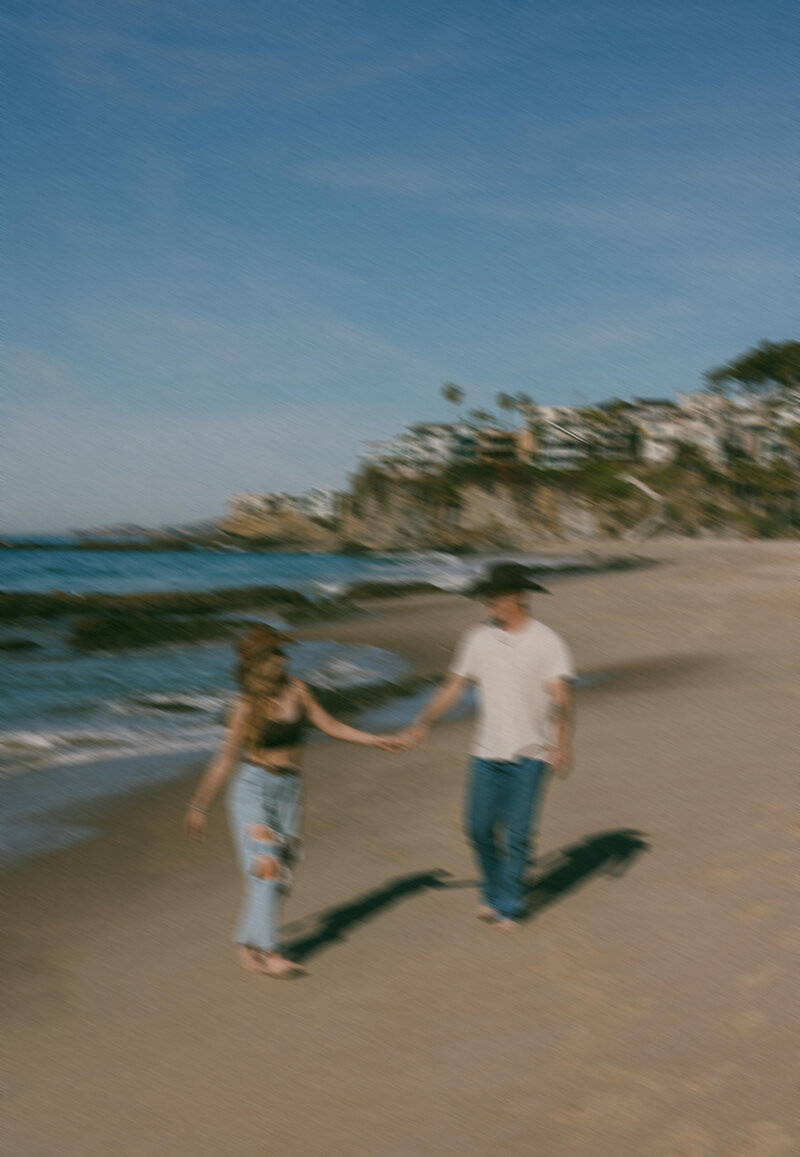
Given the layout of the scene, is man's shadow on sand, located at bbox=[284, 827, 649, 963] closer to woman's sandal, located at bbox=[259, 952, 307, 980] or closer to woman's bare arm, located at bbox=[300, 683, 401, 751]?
woman's sandal, located at bbox=[259, 952, 307, 980]

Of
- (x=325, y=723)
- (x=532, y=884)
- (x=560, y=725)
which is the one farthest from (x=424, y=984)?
(x=532, y=884)

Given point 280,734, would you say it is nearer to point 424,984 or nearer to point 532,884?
point 424,984

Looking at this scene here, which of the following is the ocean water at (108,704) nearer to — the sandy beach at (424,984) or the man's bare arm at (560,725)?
the sandy beach at (424,984)

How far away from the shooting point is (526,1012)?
455 centimetres

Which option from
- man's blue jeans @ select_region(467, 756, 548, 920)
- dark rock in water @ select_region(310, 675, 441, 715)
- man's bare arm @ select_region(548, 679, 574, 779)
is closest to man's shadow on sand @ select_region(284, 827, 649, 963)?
man's blue jeans @ select_region(467, 756, 548, 920)

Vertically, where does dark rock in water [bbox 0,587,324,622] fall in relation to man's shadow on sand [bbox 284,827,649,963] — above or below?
below

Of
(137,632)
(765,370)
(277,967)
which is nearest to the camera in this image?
(277,967)

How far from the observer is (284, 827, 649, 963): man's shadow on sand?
5.64 m

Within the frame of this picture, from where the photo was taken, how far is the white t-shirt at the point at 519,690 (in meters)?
5.35

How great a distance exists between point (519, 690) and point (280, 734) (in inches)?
48.2

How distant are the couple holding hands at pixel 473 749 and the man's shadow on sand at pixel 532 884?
14.9 inches

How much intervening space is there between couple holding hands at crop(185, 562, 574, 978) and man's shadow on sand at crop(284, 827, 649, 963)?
378 mm

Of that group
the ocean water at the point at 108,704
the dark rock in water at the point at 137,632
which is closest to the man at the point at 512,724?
the ocean water at the point at 108,704

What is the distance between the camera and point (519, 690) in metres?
5.36
